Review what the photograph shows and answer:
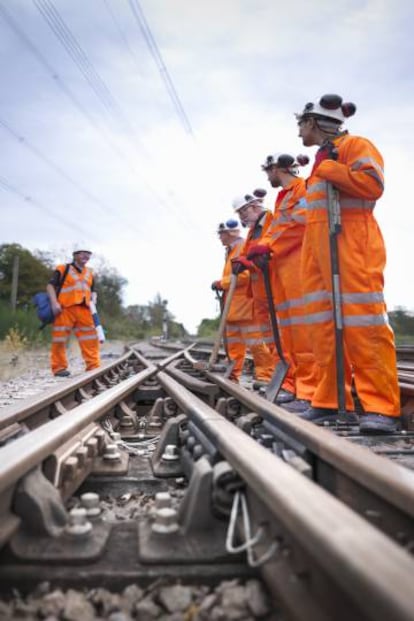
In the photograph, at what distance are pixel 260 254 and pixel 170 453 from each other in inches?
100

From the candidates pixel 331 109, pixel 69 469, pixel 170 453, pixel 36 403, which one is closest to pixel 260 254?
pixel 331 109

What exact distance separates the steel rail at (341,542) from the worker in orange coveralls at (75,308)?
7452mm

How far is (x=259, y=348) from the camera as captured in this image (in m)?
6.95

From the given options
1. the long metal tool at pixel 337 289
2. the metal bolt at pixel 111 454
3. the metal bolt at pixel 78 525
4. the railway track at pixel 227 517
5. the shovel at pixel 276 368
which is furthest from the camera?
the shovel at pixel 276 368

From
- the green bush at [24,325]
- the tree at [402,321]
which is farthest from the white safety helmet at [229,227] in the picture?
the tree at [402,321]

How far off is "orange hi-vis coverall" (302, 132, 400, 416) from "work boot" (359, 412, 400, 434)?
7cm

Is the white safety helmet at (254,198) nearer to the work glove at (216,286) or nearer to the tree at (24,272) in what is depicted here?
the work glove at (216,286)

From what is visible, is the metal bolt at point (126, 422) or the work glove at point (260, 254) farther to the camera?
the work glove at point (260, 254)

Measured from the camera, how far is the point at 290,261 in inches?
197

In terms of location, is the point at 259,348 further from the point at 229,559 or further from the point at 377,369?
the point at 229,559

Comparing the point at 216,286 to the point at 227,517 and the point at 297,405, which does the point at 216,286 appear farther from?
the point at 227,517

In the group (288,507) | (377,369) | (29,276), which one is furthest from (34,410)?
(29,276)

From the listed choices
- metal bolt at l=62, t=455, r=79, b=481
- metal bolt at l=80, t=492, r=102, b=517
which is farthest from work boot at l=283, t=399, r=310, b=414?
metal bolt at l=80, t=492, r=102, b=517

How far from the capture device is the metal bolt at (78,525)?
5.07 ft
